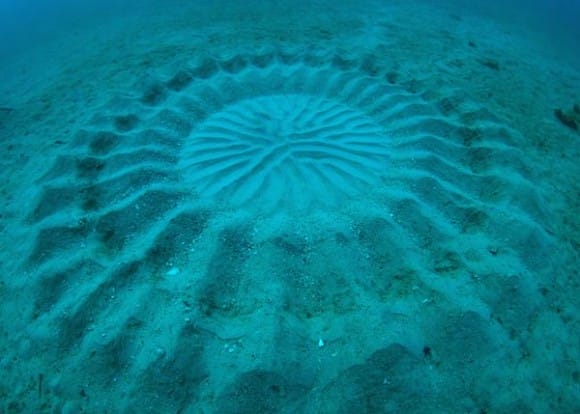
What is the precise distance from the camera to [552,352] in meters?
2.15

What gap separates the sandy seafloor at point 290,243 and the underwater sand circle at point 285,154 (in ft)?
0.07

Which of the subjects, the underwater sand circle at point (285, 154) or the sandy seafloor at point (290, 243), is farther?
the underwater sand circle at point (285, 154)

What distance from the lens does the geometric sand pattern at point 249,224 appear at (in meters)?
2.03

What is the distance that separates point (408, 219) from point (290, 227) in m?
0.90

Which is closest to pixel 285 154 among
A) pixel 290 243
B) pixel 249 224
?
pixel 249 224

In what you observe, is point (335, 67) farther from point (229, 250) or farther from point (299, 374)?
point (299, 374)

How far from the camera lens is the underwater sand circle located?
290cm

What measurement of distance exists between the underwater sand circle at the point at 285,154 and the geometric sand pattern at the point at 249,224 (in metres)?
0.02

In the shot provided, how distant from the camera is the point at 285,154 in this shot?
3.21 metres

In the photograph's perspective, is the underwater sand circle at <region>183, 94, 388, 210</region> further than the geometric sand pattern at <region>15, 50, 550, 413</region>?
Yes

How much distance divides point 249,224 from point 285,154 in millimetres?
861

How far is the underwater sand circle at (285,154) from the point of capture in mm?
2900

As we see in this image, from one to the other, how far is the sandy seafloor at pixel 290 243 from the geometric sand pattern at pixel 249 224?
0.01 metres

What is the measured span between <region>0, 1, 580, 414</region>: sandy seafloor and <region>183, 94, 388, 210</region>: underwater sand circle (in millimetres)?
20
